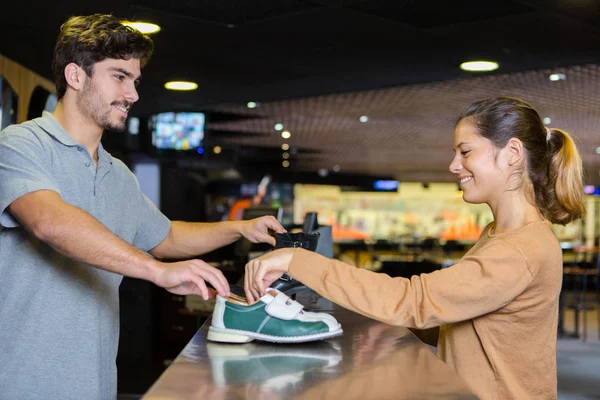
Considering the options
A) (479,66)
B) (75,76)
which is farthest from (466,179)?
(479,66)

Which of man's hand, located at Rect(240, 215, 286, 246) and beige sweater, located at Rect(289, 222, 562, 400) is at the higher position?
man's hand, located at Rect(240, 215, 286, 246)

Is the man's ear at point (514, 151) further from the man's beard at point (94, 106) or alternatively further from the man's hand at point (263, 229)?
the man's beard at point (94, 106)

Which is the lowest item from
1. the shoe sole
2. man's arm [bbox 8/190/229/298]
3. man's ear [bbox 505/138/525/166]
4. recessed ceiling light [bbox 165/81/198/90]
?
the shoe sole

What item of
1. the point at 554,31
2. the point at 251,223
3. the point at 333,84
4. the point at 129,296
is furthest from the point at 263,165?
the point at 251,223

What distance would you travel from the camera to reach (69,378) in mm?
1924

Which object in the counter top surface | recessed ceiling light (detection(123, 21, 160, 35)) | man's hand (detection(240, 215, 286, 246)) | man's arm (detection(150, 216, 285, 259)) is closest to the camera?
the counter top surface

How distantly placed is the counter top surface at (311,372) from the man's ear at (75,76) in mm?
794

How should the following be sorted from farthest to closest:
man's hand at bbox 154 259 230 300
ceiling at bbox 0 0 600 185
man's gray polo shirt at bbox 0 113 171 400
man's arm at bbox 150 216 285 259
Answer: ceiling at bbox 0 0 600 185 < man's arm at bbox 150 216 285 259 < man's gray polo shirt at bbox 0 113 171 400 < man's hand at bbox 154 259 230 300

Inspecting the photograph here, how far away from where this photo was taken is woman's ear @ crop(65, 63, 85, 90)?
2070mm

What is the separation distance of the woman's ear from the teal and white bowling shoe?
818mm

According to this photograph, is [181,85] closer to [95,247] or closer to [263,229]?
[263,229]

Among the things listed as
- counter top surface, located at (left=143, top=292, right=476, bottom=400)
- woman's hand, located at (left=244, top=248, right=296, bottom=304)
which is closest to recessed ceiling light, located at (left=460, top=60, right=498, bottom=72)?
counter top surface, located at (left=143, top=292, right=476, bottom=400)

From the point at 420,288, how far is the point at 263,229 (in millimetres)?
772

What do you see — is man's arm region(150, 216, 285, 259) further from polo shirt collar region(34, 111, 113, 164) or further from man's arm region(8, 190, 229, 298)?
man's arm region(8, 190, 229, 298)
